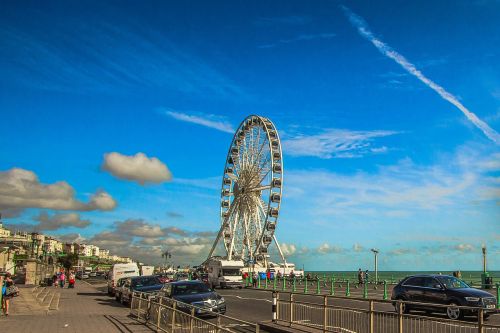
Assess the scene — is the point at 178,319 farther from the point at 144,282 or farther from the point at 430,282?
the point at 144,282

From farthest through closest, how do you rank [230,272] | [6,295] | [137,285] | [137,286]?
1. [230,272]
2. [137,285]
3. [137,286]
4. [6,295]

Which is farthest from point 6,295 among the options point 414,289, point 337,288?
point 337,288

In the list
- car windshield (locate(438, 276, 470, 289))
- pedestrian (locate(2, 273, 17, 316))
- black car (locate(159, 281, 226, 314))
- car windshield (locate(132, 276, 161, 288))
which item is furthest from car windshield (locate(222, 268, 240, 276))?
car windshield (locate(438, 276, 470, 289))

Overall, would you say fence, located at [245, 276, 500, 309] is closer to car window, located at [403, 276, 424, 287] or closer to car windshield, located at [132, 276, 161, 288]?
car window, located at [403, 276, 424, 287]

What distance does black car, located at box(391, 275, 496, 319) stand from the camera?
18.5 m

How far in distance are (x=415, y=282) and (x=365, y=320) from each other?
30.2 ft

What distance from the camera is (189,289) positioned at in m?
21.5

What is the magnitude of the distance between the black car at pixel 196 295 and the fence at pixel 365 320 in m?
3.35

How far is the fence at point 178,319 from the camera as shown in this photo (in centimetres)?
1053

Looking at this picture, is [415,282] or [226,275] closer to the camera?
[415,282]

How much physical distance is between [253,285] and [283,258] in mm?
26190

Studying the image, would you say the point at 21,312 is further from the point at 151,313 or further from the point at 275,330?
the point at 275,330

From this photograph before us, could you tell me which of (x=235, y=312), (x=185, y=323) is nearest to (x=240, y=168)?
Result: (x=235, y=312)

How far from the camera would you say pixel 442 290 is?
19547 mm
